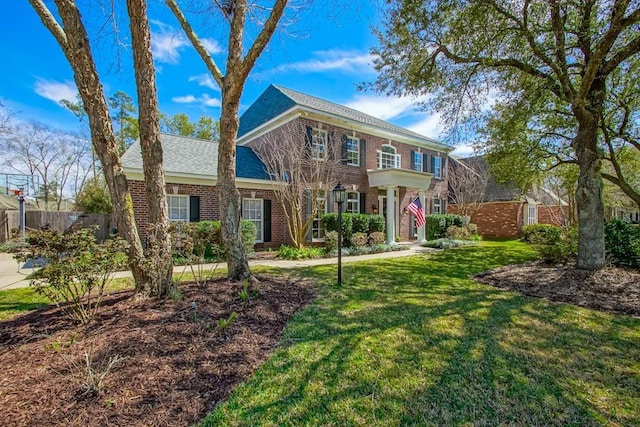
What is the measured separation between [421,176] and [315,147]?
246 inches

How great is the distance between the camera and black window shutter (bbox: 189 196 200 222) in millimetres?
10516

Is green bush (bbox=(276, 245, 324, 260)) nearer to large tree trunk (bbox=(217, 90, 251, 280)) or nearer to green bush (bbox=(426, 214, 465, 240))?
large tree trunk (bbox=(217, 90, 251, 280))

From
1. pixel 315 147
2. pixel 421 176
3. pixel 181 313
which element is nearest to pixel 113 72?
pixel 181 313

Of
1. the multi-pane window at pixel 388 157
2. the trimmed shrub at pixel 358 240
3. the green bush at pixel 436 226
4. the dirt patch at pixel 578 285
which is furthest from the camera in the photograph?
the green bush at pixel 436 226

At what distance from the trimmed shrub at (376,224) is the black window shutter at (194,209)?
724 centimetres

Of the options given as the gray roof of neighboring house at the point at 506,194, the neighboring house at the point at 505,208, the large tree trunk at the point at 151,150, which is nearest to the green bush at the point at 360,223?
the large tree trunk at the point at 151,150

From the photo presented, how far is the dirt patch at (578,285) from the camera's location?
5098 mm

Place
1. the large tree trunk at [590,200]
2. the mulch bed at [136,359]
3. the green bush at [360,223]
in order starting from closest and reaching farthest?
the mulch bed at [136,359]
the large tree trunk at [590,200]
the green bush at [360,223]

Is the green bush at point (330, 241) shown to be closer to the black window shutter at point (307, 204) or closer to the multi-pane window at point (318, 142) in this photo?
the black window shutter at point (307, 204)

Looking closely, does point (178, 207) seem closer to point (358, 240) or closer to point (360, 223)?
point (358, 240)

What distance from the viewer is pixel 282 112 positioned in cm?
1278

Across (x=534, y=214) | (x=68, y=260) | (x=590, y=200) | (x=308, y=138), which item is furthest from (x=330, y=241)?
(x=534, y=214)

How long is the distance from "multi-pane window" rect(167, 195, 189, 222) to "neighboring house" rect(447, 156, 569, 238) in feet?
53.7

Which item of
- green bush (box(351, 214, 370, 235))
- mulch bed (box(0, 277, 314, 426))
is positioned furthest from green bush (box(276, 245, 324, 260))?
mulch bed (box(0, 277, 314, 426))
